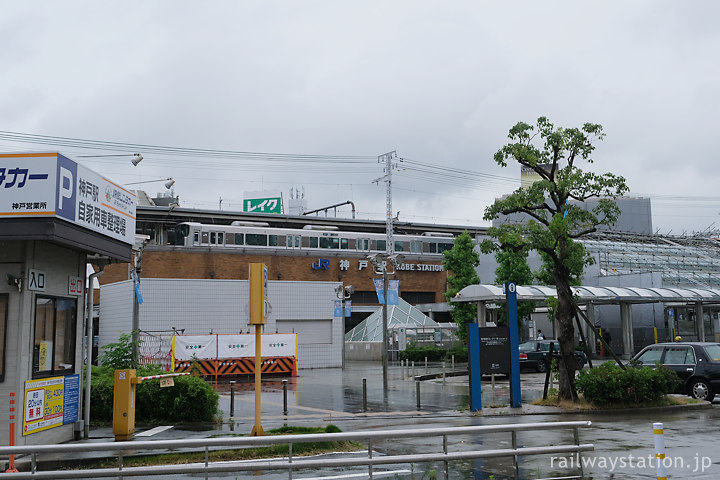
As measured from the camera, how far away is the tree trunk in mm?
18766

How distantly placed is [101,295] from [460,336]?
22.6 m

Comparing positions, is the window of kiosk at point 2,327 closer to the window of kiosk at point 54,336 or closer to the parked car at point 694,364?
the window of kiosk at point 54,336

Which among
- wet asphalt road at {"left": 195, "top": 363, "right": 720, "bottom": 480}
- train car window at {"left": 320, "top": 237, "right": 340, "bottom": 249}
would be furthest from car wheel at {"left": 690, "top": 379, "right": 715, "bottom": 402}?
train car window at {"left": 320, "top": 237, "right": 340, "bottom": 249}

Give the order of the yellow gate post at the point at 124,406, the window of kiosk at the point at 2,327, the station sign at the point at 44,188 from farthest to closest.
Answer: the yellow gate post at the point at 124,406, the window of kiosk at the point at 2,327, the station sign at the point at 44,188

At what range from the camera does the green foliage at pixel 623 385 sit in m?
18.1

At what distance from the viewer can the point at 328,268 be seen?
200 ft

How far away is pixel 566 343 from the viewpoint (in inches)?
756

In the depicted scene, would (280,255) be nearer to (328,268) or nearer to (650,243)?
(328,268)

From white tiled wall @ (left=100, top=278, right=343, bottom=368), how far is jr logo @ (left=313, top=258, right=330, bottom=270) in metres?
17.9

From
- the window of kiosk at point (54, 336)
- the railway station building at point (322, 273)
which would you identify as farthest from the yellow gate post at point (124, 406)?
the railway station building at point (322, 273)

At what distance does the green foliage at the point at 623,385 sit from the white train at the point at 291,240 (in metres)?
40.9

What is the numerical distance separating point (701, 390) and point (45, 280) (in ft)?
57.7

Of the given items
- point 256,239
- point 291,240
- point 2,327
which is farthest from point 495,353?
point 291,240

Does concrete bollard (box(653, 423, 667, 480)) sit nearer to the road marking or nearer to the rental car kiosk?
the rental car kiosk
